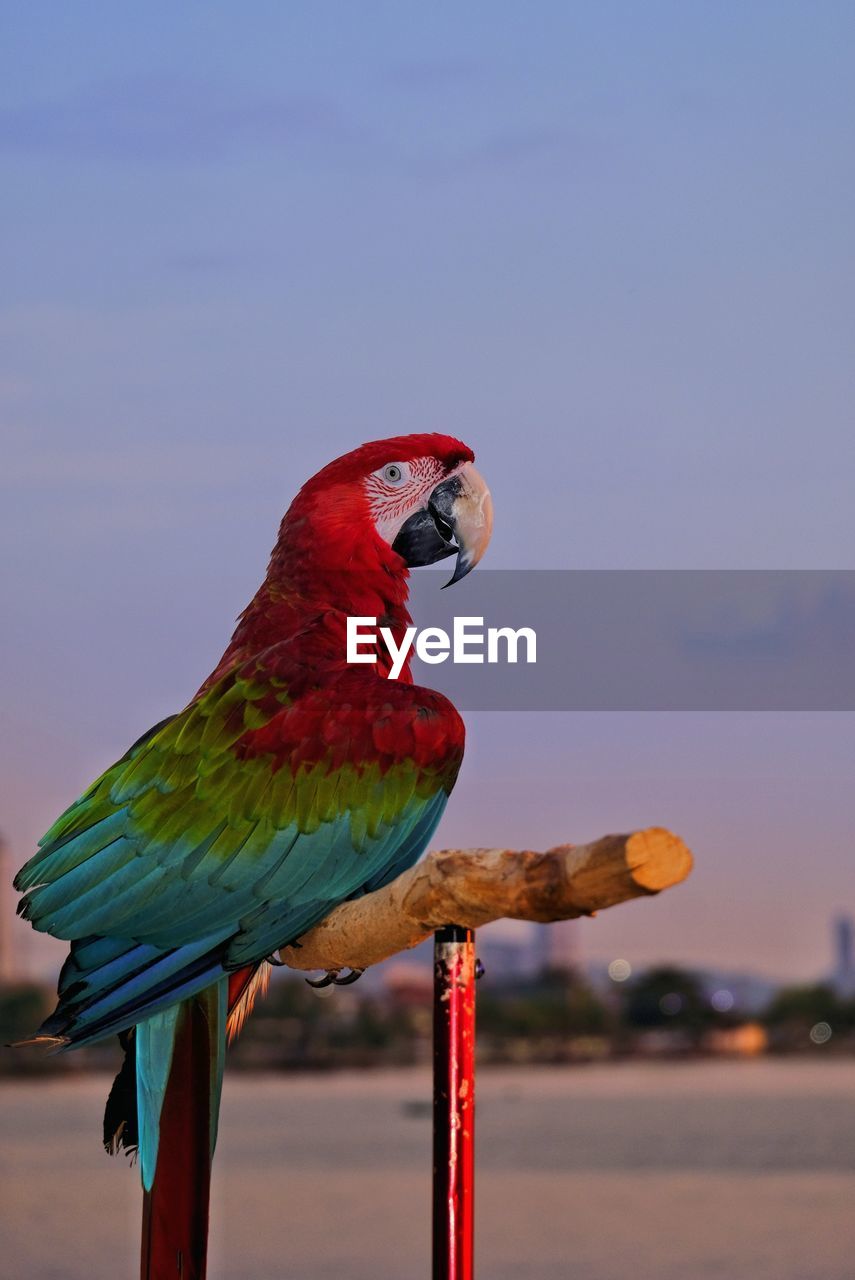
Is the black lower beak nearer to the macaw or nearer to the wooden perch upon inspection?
the macaw

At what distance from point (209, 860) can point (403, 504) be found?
1.04 metres

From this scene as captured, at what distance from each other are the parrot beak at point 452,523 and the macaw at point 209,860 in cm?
43

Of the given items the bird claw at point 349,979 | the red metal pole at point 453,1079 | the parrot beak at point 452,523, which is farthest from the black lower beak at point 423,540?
the red metal pole at point 453,1079

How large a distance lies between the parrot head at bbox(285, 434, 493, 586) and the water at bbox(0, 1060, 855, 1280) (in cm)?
2758

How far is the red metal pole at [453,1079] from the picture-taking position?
10.3ft

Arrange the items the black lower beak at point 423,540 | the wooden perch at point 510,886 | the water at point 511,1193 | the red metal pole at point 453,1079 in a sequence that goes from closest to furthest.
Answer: the wooden perch at point 510,886 < the red metal pole at point 453,1079 < the black lower beak at point 423,540 < the water at point 511,1193

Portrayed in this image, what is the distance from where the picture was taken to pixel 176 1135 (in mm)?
3596

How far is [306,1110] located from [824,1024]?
39908 mm

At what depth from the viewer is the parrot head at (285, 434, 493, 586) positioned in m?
4.12

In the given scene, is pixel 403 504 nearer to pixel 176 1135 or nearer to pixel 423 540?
pixel 423 540

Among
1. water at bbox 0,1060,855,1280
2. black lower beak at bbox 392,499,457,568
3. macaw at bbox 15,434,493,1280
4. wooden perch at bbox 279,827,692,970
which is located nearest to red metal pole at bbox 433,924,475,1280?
wooden perch at bbox 279,827,692,970

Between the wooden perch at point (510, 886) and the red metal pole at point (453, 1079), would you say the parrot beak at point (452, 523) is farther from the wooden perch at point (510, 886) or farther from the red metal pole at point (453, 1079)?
the red metal pole at point (453, 1079)

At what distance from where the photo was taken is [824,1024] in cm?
7781

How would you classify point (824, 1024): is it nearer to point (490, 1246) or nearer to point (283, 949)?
point (490, 1246)
